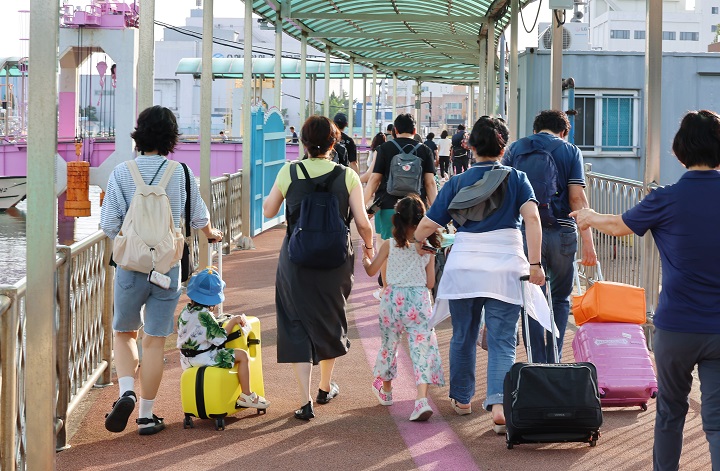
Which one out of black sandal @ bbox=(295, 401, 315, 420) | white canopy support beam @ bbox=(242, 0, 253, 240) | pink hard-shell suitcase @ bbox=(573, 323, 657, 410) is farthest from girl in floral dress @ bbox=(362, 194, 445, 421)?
white canopy support beam @ bbox=(242, 0, 253, 240)

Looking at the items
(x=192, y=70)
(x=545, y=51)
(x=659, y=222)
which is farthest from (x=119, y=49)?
(x=659, y=222)

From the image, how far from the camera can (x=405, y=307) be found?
6691mm

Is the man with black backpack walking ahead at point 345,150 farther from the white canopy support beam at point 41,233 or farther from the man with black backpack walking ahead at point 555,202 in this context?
the white canopy support beam at point 41,233

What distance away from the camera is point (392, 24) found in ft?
67.7

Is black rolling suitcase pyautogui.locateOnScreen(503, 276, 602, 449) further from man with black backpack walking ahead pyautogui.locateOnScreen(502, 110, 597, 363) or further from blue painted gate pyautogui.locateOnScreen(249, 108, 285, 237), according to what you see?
blue painted gate pyautogui.locateOnScreen(249, 108, 285, 237)

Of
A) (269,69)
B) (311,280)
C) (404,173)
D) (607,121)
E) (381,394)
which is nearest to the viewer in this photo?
(311,280)

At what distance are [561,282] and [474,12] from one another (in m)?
10.9

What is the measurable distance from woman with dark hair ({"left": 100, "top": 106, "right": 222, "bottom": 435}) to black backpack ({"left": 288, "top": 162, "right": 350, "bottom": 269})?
587mm

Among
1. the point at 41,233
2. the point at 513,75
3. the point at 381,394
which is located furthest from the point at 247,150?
the point at 41,233

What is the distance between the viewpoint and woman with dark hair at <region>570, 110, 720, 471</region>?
437cm

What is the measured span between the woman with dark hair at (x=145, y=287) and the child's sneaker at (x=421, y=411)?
1.47m

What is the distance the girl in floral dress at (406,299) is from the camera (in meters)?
6.62

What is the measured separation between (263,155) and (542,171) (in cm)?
1053

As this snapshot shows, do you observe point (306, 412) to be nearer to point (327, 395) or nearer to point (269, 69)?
point (327, 395)
